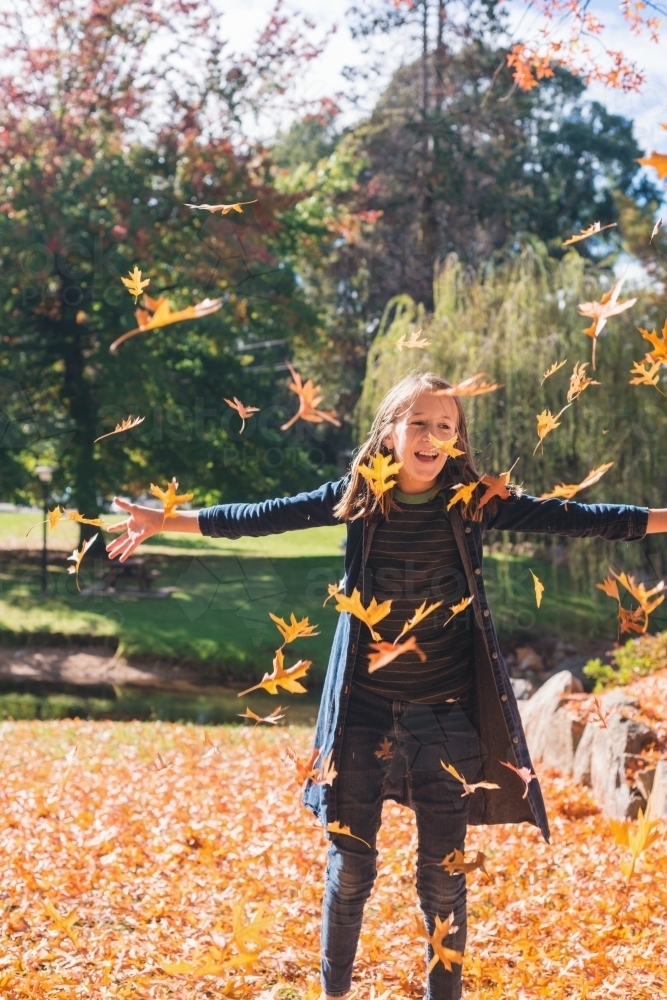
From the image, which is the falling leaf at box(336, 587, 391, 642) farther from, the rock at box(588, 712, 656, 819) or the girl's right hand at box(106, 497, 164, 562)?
the rock at box(588, 712, 656, 819)

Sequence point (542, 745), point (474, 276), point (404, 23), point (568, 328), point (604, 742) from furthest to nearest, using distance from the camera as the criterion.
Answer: point (404, 23), point (474, 276), point (568, 328), point (542, 745), point (604, 742)

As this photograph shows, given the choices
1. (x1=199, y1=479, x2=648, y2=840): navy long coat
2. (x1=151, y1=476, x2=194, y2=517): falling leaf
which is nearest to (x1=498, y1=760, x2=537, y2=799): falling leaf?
(x1=199, y1=479, x2=648, y2=840): navy long coat

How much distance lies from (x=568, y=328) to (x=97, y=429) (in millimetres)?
7825

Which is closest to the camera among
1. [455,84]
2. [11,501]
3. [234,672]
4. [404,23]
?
[234,672]

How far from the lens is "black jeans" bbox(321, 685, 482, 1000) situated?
2205 millimetres

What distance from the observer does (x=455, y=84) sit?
19984 millimetres

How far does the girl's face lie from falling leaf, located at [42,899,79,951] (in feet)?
5.81

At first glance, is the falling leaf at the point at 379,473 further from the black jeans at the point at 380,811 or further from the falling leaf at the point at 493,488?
the black jeans at the point at 380,811

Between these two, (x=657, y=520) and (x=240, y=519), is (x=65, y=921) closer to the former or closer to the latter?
(x=240, y=519)

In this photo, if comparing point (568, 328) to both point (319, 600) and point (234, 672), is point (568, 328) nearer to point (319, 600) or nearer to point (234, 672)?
point (234, 672)

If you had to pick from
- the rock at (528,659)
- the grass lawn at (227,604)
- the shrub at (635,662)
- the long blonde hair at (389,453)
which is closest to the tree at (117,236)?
the grass lawn at (227,604)

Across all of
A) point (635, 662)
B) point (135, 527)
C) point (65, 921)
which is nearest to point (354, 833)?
point (135, 527)

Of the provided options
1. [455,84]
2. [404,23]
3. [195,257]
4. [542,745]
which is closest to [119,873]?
[542,745]

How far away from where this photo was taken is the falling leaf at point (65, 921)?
297 centimetres
